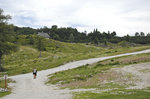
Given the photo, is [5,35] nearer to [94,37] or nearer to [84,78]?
[84,78]

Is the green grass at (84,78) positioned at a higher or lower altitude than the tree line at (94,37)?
lower

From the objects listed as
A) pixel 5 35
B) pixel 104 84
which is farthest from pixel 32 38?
pixel 104 84

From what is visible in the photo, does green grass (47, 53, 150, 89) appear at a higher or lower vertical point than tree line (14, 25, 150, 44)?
lower

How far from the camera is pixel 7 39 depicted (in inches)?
1978

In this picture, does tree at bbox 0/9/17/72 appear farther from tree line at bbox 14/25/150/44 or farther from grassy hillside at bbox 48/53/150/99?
tree line at bbox 14/25/150/44

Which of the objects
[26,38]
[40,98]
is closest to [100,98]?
[40,98]

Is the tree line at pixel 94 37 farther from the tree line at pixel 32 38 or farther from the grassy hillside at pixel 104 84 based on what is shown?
the grassy hillside at pixel 104 84

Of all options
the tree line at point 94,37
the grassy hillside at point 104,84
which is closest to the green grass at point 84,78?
the grassy hillside at point 104,84

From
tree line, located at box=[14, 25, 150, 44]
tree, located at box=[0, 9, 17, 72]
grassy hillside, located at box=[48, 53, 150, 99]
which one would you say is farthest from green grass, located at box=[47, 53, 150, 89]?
tree line, located at box=[14, 25, 150, 44]

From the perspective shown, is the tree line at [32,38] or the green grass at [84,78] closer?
the green grass at [84,78]

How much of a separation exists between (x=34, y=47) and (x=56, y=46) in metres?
17.5

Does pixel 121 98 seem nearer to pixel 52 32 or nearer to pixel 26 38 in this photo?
pixel 26 38

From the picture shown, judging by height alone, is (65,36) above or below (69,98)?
above

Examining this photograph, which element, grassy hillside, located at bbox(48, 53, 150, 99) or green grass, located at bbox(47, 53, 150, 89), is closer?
grassy hillside, located at bbox(48, 53, 150, 99)
